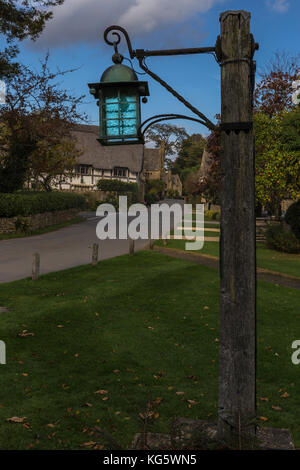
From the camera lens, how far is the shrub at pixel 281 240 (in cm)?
2380

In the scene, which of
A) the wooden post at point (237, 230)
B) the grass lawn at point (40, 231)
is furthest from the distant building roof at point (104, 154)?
the wooden post at point (237, 230)

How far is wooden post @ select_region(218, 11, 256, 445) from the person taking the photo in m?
4.39

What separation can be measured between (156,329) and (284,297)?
16.4 feet

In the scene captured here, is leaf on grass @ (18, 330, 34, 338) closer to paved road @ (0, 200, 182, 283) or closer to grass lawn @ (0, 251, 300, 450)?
grass lawn @ (0, 251, 300, 450)

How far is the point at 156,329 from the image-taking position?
1039cm

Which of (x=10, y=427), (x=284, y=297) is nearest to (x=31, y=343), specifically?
(x=10, y=427)

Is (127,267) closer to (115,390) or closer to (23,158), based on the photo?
(115,390)

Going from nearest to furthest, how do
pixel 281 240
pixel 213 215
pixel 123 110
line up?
pixel 123 110
pixel 281 240
pixel 213 215

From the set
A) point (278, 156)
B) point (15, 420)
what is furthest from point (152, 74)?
point (278, 156)

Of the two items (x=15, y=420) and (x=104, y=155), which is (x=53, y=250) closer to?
(x=15, y=420)

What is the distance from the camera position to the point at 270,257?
22.1 m

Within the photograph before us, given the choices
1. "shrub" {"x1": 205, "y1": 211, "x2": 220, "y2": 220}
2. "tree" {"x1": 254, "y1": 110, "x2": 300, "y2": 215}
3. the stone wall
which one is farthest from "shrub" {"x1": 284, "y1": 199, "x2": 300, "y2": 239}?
"shrub" {"x1": 205, "y1": 211, "x2": 220, "y2": 220}

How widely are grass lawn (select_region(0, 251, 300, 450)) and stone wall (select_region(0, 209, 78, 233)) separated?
43.9ft

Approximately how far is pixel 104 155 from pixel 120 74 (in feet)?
246
